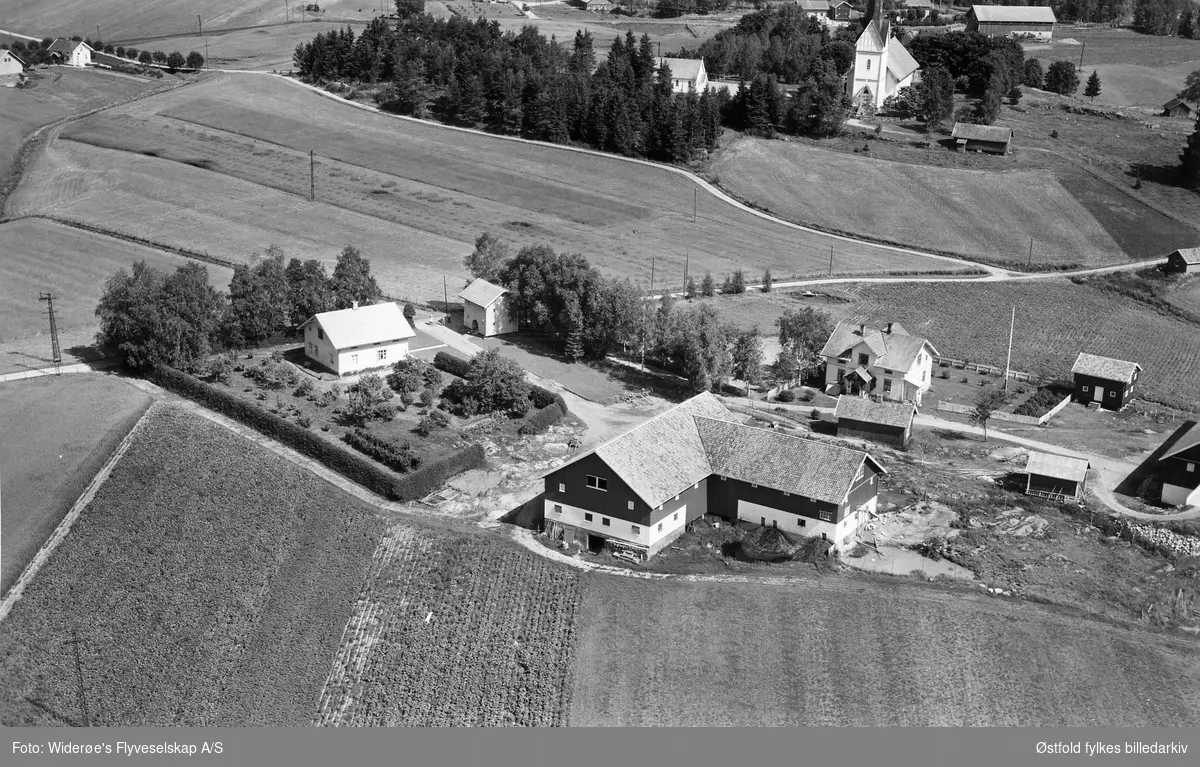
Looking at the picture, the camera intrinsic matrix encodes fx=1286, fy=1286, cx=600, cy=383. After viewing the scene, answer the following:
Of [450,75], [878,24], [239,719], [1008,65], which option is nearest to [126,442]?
[239,719]

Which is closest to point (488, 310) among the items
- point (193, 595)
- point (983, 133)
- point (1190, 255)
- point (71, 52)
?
point (193, 595)

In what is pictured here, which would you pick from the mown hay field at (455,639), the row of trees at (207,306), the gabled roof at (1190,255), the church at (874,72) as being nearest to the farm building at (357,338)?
the row of trees at (207,306)

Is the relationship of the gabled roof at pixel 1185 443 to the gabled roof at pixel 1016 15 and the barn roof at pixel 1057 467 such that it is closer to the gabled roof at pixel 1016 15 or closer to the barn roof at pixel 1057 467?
the barn roof at pixel 1057 467

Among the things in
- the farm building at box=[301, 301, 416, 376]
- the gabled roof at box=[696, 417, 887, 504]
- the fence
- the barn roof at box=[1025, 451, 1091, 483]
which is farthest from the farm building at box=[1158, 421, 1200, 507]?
the farm building at box=[301, 301, 416, 376]

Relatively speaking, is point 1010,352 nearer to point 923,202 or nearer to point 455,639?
A: point 923,202

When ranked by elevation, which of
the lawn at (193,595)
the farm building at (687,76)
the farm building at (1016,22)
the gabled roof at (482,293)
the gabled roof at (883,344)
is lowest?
the lawn at (193,595)

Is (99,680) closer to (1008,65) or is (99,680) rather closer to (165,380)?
(165,380)

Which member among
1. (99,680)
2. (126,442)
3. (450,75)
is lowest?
(99,680)

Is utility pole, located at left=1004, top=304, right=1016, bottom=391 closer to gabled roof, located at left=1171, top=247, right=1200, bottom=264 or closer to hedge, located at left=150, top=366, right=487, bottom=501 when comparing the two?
gabled roof, located at left=1171, top=247, right=1200, bottom=264
